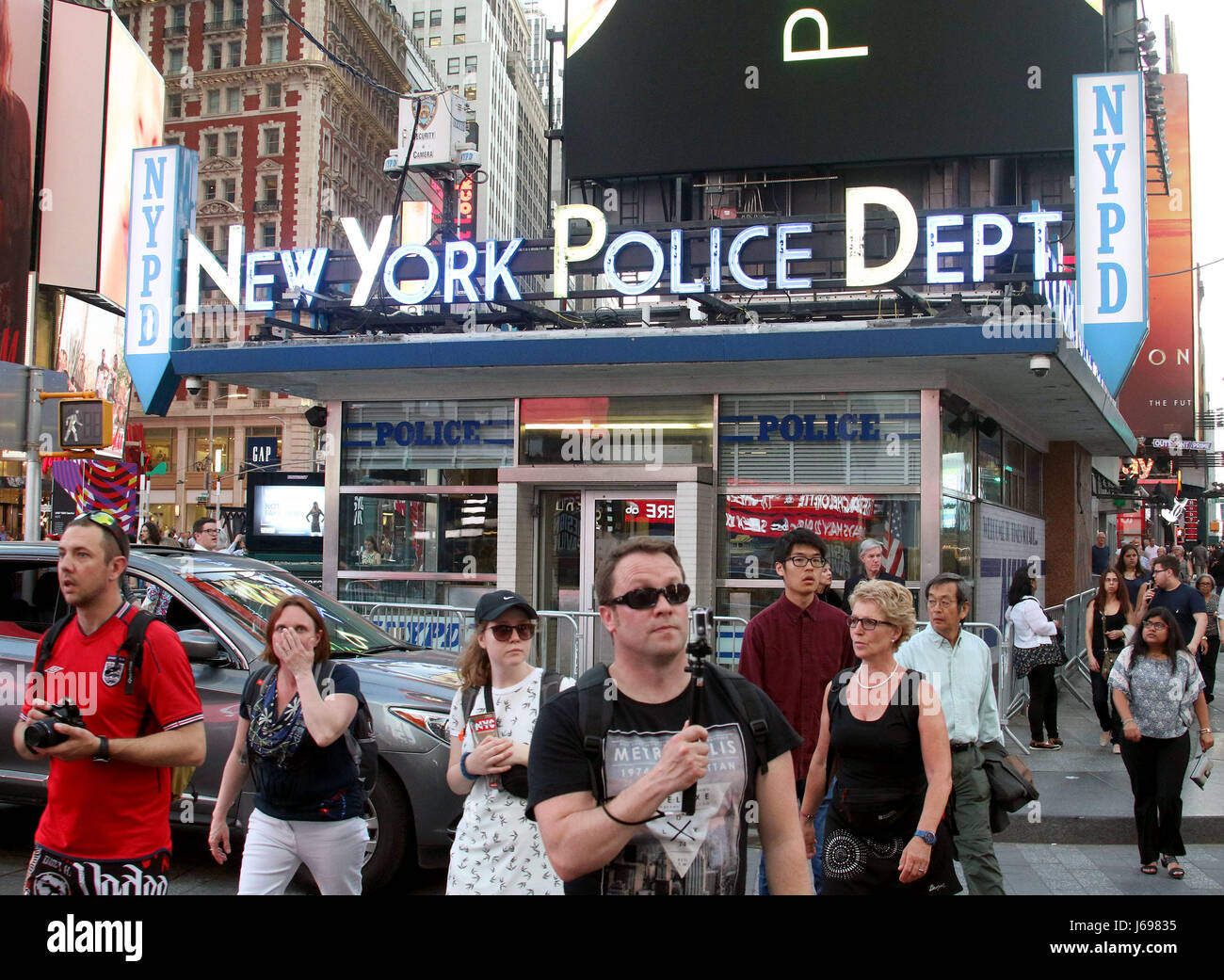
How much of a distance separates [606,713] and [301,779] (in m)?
2.19

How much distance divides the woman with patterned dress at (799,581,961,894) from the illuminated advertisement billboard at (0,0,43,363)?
47505 millimetres

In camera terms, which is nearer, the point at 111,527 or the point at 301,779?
the point at 111,527

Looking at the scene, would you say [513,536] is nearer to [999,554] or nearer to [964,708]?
[999,554]

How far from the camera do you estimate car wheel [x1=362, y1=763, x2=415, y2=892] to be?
6.26 m

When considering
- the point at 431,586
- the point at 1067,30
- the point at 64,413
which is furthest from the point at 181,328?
the point at 1067,30

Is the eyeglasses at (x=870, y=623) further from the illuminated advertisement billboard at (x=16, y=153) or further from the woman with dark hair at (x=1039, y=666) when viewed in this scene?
the illuminated advertisement billboard at (x=16, y=153)

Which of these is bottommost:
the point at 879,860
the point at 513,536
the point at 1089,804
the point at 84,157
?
the point at 1089,804

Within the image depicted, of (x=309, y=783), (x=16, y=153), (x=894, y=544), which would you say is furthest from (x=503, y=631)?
(x=16, y=153)

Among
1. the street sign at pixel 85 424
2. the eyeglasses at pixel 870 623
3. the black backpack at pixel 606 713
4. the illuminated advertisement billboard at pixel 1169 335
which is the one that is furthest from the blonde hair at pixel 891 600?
the illuminated advertisement billboard at pixel 1169 335

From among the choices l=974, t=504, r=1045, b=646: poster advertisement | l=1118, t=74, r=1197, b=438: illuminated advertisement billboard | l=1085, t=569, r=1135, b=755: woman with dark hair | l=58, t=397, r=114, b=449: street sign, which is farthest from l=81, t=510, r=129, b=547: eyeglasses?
l=1118, t=74, r=1197, b=438: illuminated advertisement billboard

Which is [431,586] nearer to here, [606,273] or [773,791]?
[606,273]

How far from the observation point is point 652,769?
262 centimetres

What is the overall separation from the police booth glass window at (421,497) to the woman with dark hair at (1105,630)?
668 centimetres
